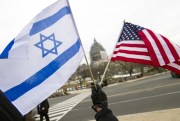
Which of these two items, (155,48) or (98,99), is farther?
(155,48)

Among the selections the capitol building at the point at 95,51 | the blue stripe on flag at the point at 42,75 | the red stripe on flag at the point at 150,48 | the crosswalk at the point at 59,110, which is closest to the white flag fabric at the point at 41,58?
the blue stripe on flag at the point at 42,75

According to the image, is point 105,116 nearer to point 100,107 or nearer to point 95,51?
point 100,107

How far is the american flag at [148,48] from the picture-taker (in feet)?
18.2

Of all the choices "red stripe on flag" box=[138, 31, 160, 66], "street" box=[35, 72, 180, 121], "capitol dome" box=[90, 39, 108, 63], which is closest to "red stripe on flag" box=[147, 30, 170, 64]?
"red stripe on flag" box=[138, 31, 160, 66]

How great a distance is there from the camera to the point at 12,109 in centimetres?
181

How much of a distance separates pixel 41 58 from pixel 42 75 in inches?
8.9

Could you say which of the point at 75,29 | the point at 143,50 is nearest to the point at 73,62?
the point at 75,29

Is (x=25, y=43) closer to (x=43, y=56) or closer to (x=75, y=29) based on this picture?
(x=43, y=56)

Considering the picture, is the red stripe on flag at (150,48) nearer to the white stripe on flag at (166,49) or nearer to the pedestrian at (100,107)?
the white stripe on flag at (166,49)

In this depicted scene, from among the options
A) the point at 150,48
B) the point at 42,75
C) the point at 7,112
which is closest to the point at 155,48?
the point at 150,48

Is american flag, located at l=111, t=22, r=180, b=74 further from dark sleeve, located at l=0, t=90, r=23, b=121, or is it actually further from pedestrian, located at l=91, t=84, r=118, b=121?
dark sleeve, located at l=0, t=90, r=23, b=121

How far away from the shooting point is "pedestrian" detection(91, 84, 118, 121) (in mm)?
3159

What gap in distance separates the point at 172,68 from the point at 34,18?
9.63 feet

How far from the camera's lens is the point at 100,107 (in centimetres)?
329
